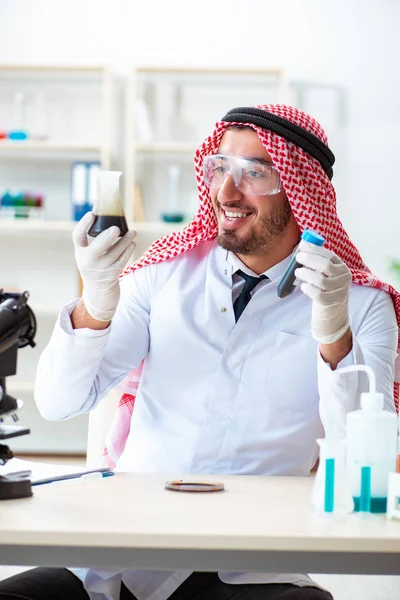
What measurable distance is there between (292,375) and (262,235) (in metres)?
0.34

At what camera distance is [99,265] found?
5.51 feet

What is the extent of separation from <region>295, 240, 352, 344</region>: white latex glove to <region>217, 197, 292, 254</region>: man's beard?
322 mm

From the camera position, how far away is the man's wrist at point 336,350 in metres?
1.68

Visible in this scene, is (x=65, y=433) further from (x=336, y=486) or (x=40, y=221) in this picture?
(x=336, y=486)

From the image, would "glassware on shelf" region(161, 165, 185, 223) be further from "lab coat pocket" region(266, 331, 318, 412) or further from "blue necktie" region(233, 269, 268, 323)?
"lab coat pocket" region(266, 331, 318, 412)

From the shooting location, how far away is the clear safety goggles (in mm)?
1949

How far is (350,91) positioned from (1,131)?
2131mm

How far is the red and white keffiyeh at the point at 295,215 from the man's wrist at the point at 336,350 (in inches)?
10.4

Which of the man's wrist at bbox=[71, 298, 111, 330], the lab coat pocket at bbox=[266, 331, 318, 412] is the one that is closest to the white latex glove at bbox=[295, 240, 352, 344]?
the lab coat pocket at bbox=[266, 331, 318, 412]

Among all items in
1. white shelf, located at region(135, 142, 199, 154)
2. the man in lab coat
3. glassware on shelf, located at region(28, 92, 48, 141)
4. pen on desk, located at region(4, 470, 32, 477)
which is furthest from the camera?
glassware on shelf, located at region(28, 92, 48, 141)

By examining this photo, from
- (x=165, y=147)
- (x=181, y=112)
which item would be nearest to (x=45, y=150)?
(x=165, y=147)

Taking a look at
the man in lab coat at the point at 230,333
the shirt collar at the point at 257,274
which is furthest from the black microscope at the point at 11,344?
the shirt collar at the point at 257,274

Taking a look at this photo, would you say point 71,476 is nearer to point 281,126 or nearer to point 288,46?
point 281,126

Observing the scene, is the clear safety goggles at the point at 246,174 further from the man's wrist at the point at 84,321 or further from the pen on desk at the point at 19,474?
the pen on desk at the point at 19,474
